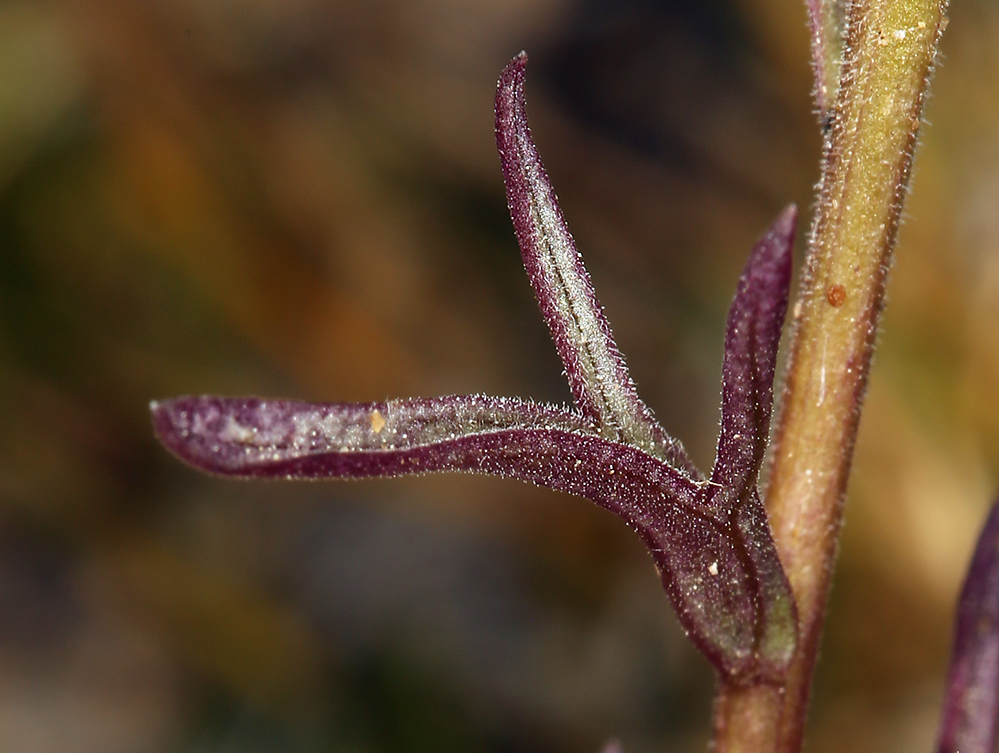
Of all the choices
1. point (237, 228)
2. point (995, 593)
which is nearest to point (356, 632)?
point (237, 228)

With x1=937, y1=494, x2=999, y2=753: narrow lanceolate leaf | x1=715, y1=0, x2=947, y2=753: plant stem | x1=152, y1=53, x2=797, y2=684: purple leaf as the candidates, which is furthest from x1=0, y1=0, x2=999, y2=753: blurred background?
x1=152, y1=53, x2=797, y2=684: purple leaf

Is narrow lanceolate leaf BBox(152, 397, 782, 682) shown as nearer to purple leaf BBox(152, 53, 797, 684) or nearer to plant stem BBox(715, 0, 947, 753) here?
purple leaf BBox(152, 53, 797, 684)

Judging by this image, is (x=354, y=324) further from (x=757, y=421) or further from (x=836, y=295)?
(x=757, y=421)

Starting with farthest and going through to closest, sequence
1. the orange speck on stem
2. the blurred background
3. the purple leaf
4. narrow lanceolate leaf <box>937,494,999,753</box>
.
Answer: the blurred background, narrow lanceolate leaf <box>937,494,999,753</box>, the orange speck on stem, the purple leaf

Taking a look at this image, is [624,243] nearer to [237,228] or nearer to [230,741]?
[237,228]

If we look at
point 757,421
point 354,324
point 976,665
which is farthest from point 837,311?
point 354,324
